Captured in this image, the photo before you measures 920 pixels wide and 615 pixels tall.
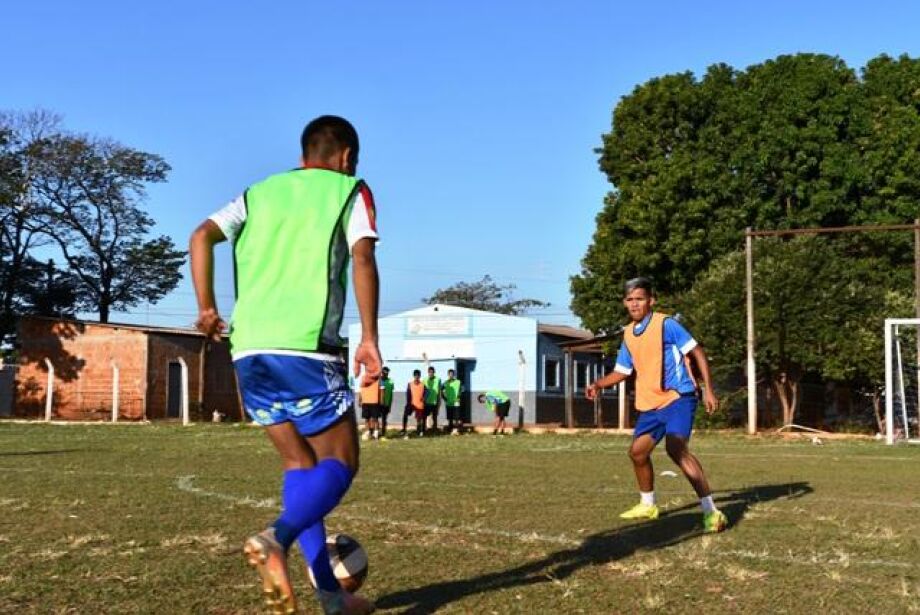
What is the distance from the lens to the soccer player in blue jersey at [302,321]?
4.03 meters

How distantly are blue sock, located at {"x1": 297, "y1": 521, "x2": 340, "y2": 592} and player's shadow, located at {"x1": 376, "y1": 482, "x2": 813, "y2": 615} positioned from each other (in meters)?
0.55

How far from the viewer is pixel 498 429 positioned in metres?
30.9

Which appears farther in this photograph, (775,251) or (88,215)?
(88,215)

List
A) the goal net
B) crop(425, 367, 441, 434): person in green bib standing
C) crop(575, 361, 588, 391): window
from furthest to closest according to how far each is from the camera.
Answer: crop(575, 361, 588, 391): window
crop(425, 367, 441, 434): person in green bib standing
the goal net

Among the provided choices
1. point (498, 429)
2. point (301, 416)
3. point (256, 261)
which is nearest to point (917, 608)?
point (301, 416)

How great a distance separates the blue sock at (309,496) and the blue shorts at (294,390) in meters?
0.16

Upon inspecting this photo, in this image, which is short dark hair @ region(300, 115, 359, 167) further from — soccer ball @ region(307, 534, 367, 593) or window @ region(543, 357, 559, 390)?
window @ region(543, 357, 559, 390)

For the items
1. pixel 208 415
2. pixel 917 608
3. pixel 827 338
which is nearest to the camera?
pixel 917 608

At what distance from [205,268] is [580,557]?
3055mm

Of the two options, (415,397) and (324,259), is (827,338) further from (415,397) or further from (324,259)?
(324,259)

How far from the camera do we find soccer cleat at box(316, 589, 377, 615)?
427cm

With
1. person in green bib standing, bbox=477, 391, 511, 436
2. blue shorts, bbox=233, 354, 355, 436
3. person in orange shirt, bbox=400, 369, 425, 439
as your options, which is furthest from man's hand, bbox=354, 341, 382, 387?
person in green bib standing, bbox=477, 391, 511, 436

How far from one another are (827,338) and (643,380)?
75.8ft

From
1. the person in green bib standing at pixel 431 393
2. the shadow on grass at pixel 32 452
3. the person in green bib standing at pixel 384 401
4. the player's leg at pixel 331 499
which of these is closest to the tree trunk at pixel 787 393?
the person in green bib standing at pixel 431 393
